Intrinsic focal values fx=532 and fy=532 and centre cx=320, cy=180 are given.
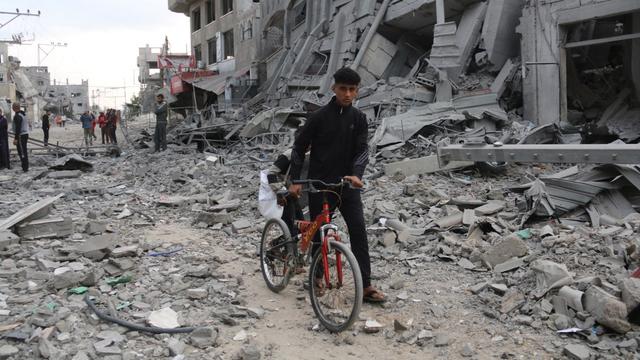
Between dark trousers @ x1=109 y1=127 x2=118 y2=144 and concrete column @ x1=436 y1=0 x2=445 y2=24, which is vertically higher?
concrete column @ x1=436 y1=0 x2=445 y2=24

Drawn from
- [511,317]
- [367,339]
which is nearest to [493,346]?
[511,317]

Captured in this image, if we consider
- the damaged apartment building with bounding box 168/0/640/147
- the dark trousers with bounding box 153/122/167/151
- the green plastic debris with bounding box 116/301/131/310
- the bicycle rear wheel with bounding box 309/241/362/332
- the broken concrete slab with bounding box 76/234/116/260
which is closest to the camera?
the bicycle rear wheel with bounding box 309/241/362/332

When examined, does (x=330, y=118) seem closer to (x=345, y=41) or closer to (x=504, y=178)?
(x=504, y=178)

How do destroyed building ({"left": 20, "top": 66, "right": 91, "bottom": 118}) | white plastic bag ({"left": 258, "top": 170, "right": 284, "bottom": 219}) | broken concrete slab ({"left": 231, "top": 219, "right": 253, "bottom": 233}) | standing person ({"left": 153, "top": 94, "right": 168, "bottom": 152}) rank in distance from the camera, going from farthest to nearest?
destroyed building ({"left": 20, "top": 66, "right": 91, "bottom": 118}), standing person ({"left": 153, "top": 94, "right": 168, "bottom": 152}), broken concrete slab ({"left": 231, "top": 219, "right": 253, "bottom": 233}), white plastic bag ({"left": 258, "top": 170, "right": 284, "bottom": 219})

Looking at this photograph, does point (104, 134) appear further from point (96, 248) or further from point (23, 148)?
point (96, 248)

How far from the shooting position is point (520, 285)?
447cm

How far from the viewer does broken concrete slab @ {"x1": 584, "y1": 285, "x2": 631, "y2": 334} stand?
3.54 metres

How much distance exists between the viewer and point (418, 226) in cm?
655

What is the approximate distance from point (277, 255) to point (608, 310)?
2601mm

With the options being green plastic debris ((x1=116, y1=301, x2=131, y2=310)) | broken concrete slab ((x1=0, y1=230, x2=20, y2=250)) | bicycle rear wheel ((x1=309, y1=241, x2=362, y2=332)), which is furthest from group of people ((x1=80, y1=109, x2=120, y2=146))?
bicycle rear wheel ((x1=309, y1=241, x2=362, y2=332))

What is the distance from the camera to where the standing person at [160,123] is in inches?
651

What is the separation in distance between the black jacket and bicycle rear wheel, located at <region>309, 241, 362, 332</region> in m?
0.68

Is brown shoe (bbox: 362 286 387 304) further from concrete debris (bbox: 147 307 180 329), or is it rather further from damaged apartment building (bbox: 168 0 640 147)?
damaged apartment building (bbox: 168 0 640 147)

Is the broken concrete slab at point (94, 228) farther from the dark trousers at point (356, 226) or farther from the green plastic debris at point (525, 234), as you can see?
the green plastic debris at point (525, 234)
